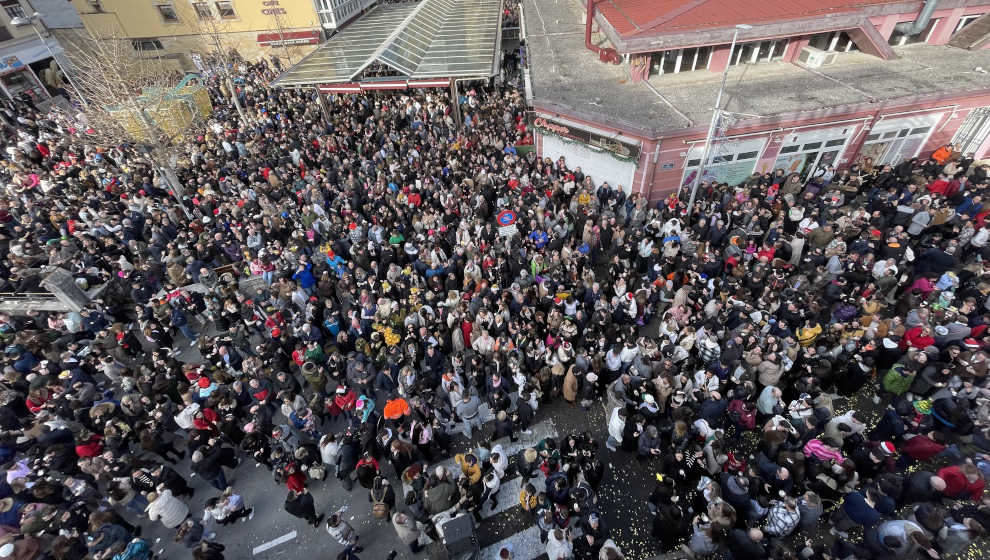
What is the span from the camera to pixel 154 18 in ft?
106

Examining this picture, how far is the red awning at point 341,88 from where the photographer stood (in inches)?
788

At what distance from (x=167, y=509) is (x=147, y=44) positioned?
41035 mm

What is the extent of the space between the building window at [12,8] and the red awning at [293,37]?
1493cm

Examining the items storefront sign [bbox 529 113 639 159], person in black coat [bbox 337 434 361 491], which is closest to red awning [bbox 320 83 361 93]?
storefront sign [bbox 529 113 639 159]

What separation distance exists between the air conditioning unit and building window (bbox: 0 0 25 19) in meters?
46.9

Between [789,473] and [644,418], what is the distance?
2271 mm

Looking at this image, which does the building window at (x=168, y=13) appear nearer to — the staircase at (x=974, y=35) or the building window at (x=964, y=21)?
the building window at (x=964, y=21)

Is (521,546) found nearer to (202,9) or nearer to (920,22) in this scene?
(920,22)

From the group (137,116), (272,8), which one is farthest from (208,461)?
(272,8)

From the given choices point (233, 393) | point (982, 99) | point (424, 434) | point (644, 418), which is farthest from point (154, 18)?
point (982, 99)

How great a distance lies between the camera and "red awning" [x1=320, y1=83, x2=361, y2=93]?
20014mm

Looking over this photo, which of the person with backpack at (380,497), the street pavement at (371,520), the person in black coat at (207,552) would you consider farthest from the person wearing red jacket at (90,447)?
the person with backpack at (380,497)

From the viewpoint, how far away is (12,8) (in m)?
28.4

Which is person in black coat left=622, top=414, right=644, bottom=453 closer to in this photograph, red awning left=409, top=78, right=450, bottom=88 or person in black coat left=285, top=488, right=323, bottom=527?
person in black coat left=285, top=488, right=323, bottom=527
